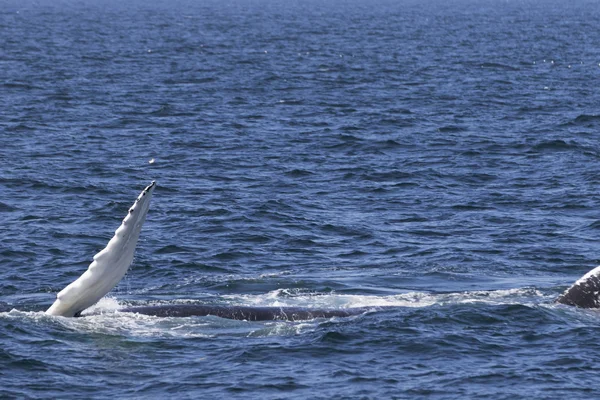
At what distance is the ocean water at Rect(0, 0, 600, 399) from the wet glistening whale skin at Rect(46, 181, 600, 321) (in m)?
0.28

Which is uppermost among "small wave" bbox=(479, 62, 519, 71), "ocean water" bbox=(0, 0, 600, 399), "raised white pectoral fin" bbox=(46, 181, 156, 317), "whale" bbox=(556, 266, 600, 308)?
"raised white pectoral fin" bbox=(46, 181, 156, 317)

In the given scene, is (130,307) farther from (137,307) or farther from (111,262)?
(111,262)

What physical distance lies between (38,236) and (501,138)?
1964cm

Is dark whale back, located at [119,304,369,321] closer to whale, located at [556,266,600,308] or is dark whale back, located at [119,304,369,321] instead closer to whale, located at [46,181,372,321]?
whale, located at [46,181,372,321]

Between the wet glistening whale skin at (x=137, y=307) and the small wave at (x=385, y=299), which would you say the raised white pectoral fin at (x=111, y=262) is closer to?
the wet glistening whale skin at (x=137, y=307)

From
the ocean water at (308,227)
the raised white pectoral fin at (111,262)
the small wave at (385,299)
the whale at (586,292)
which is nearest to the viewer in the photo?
the ocean water at (308,227)

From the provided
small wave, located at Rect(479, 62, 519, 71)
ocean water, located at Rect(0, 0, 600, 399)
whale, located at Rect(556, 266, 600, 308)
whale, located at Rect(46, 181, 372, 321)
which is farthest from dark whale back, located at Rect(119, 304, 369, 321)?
small wave, located at Rect(479, 62, 519, 71)

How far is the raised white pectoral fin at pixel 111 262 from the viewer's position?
1922 cm

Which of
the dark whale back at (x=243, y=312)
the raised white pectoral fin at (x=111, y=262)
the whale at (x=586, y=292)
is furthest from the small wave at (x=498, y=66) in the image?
the raised white pectoral fin at (x=111, y=262)

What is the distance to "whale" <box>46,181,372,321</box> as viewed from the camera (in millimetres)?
19266

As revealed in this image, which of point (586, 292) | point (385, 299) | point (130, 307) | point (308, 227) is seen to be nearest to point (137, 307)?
point (130, 307)

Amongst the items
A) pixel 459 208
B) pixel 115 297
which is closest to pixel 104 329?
pixel 115 297

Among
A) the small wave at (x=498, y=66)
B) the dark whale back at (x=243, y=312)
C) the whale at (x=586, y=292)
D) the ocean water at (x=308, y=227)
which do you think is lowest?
the small wave at (x=498, y=66)

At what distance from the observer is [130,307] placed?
842 inches
